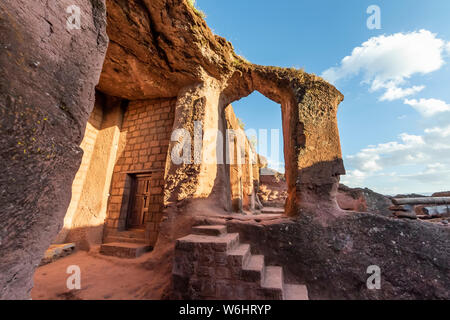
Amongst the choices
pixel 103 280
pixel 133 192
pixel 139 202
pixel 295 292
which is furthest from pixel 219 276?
pixel 133 192

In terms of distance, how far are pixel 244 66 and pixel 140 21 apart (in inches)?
98.6

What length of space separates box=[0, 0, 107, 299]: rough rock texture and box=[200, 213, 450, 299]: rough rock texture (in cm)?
270

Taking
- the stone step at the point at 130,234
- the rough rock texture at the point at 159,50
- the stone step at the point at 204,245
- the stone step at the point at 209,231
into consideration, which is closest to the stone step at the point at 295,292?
the stone step at the point at 204,245

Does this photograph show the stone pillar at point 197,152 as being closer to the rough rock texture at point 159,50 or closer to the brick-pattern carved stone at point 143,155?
the rough rock texture at point 159,50

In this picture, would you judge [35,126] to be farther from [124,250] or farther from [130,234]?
[130,234]

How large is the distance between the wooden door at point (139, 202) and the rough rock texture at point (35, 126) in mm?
4167

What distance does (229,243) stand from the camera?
2.59 m

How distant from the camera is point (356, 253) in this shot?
291cm

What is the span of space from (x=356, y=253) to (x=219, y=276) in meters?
2.12

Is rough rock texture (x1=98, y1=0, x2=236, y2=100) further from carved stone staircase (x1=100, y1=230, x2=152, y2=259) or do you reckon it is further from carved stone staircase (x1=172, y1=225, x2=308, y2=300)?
carved stone staircase (x1=172, y1=225, x2=308, y2=300)

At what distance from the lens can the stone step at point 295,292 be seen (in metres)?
2.33

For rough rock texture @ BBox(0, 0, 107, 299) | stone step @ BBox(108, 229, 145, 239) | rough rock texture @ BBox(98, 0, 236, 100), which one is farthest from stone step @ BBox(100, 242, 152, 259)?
rough rock texture @ BBox(98, 0, 236, 100)
